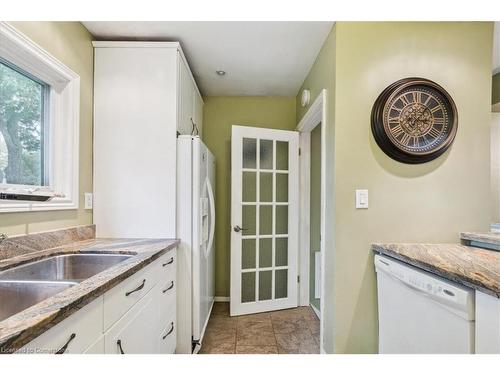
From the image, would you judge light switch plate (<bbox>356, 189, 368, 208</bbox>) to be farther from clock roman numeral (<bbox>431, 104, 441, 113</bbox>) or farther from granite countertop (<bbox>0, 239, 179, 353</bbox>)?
granite countertop (<bbox>0, 239, 179, 353</bbox>)

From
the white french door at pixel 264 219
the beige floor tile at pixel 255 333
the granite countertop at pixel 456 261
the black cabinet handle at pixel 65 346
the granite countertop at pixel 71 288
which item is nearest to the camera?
the granite countertop at pixel 71 288

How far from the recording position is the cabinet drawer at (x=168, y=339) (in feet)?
4.97

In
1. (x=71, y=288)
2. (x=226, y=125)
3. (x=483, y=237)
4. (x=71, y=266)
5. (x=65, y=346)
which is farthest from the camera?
(x=226, y=125)

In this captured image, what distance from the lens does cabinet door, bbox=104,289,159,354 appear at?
998mm

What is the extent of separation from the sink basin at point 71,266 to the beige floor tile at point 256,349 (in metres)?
1.27

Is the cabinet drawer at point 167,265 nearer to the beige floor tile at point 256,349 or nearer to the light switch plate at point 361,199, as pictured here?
the beige floor tile at point 256,349

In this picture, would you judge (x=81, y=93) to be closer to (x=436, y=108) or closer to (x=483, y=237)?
(x=436, y=108)

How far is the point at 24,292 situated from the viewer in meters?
0.98

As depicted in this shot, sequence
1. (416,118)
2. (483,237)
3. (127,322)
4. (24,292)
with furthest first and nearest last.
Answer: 1. (416,118)
2. (483,237)
3. (127,322)
4. (24,292)

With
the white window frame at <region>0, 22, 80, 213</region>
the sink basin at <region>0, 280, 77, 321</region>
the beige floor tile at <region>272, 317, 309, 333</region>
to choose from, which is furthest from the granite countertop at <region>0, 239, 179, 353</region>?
the beige floor tile at <region>272, 317, 309, 333</region>

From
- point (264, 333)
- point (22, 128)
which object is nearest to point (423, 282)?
point (264, 333)

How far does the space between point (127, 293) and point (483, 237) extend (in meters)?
2.02

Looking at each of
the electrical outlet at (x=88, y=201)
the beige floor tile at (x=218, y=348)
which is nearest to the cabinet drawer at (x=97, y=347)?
the electrical outlet at (x=88, y=201)
